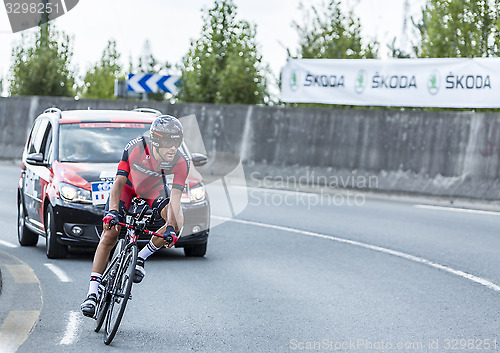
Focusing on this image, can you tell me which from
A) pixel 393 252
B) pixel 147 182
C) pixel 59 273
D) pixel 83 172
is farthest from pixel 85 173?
pixel 393 252

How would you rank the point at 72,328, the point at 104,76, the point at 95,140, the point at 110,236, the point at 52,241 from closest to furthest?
the point at 110,236 < the point at 72,328 < the point at 52,241 < the point at 95,140 < the point at 104,76

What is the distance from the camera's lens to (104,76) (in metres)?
68.0

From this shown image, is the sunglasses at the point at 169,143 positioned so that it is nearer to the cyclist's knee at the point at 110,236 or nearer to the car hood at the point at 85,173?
the cyclist's knee at the point at 110,236

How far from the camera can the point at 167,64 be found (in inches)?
2426

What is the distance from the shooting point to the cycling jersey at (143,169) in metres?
7.20

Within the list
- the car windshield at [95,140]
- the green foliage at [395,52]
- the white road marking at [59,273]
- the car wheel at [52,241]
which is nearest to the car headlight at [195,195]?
the car windshield at [95,140]

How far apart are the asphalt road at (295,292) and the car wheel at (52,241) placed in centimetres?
16

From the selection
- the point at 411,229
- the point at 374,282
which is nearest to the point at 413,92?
the point at 411,229

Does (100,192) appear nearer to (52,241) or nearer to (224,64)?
(52,241)

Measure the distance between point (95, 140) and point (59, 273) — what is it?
2.31 metres

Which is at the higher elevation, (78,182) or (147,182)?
(147,182)

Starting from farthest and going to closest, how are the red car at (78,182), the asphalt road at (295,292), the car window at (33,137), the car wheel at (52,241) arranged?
the car window at (33,137) → the car wheel at (52,241) → the red car at (78,182) → the asphalt road at (295,292)

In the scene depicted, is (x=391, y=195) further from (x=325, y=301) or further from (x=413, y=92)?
(x=325, y=301)

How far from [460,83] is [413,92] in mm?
1095
